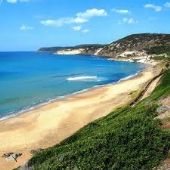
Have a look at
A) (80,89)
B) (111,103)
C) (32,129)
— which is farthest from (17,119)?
(80,89)

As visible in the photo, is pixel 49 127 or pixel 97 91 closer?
pixel 49 127

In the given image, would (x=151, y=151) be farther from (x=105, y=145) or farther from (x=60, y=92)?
(x=60, y=92)

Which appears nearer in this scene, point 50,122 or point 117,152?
point 117,152

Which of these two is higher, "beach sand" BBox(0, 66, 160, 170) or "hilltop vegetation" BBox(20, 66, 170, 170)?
"hilltop vegetation" BBox(20, 66, 170, 170)

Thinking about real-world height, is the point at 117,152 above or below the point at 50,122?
above

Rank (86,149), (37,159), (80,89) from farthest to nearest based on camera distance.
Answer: (80,89)
(37,159)
(86,149)

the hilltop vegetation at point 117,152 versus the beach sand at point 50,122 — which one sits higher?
the hilltop vegetation at point 117,152

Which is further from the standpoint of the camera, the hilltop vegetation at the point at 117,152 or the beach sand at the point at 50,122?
the beach sand at the point at 50,122

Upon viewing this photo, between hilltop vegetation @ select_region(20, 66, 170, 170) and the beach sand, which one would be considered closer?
hilltop vegetation @ select_region(20, 66, 170, 170)
